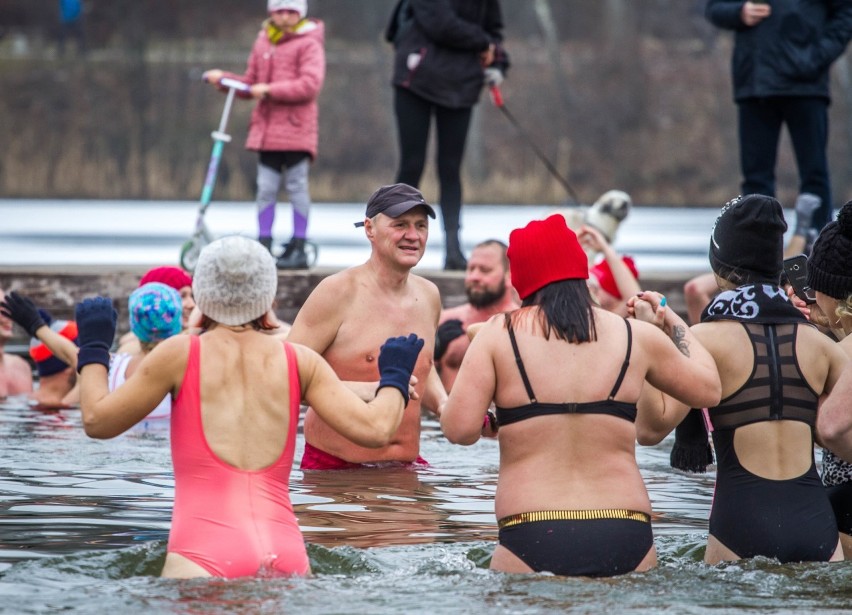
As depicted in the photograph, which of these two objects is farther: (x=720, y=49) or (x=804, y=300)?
(x=720, y=49)

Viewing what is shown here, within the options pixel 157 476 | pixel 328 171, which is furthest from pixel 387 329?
pixel 328 171

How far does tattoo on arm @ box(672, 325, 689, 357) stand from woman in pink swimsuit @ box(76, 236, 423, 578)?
96 cm

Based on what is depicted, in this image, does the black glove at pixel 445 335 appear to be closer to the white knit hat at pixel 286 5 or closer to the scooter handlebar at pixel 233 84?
the scooter handlebar at pixel 233 84

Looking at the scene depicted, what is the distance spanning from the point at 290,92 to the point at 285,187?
74 centimetres

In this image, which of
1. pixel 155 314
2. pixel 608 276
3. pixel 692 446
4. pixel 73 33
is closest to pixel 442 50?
pixel 608 276

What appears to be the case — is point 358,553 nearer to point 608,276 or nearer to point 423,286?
point 423,286

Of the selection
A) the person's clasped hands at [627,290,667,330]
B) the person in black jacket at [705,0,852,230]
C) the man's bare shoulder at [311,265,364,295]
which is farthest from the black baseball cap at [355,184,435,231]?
the person in black jacket at [705,0,852,230]

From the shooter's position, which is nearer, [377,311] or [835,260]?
[835,260]

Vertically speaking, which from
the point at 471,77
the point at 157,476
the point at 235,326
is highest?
the point at 471,77

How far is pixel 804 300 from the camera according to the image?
5855mm

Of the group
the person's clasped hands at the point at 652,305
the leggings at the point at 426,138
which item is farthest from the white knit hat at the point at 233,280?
the leggings at the point at 426,138

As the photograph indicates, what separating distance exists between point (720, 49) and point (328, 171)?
1204 centimetres

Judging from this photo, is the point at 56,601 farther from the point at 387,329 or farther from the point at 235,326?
the point at 387,329

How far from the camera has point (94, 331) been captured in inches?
188
